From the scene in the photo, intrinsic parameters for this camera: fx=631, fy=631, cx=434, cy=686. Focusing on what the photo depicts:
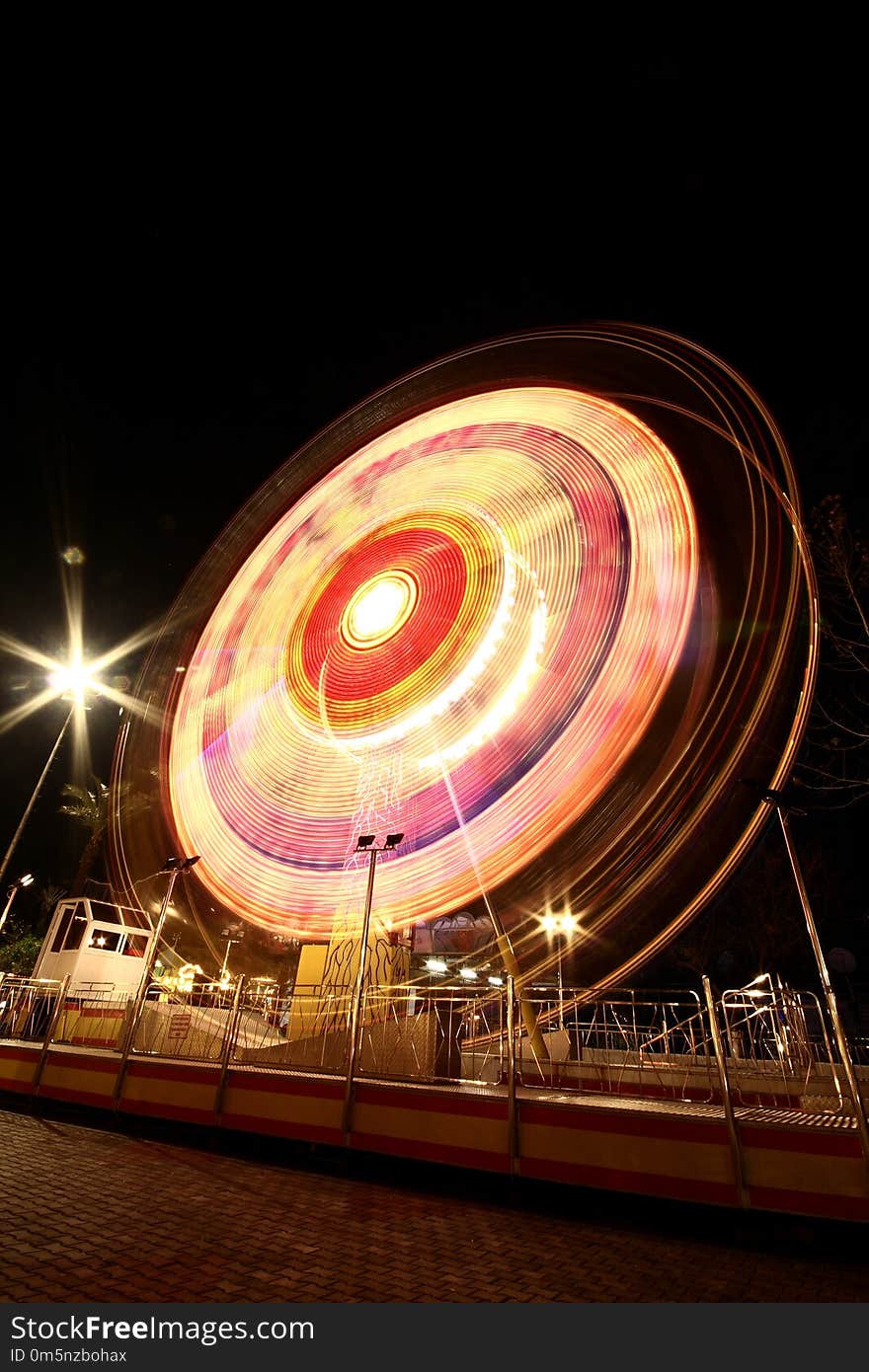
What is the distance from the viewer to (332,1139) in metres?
6.24

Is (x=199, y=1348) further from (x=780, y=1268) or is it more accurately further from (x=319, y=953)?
(x=319, y=953)

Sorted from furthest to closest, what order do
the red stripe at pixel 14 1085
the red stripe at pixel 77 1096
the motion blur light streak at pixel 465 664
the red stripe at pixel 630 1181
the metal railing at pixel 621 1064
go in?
1. the motion blur light streak at pixel 465 664
2. the red stripe at pixel 14 1085
3. the red stripe at pixel 77 1096
4. the metal railing at pixel 621 1064
5. the red stripe at pixel 630 1181

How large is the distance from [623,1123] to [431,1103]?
1816 millimetres

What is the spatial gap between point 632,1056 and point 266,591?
478 inches

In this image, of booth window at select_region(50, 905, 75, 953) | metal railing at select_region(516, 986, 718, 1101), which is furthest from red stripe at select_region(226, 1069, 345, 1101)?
booth window at select_region(50, 905, 75, 953)

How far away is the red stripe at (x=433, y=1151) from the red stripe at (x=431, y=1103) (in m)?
0.25

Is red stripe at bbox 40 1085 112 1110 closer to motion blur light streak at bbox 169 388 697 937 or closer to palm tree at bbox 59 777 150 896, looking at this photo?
motion blur light streak at bbox 169 388 697 937

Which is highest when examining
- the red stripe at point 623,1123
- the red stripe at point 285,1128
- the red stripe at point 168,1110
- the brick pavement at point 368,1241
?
the red stripe at point 623,1123

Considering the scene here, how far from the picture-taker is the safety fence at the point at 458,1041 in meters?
7.12

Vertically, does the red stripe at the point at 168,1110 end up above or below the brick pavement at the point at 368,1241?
above

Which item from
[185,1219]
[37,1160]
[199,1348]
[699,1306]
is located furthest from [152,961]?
[699,1306]

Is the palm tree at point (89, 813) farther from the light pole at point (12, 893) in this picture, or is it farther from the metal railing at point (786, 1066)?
the metal railing at point (786, 1066)

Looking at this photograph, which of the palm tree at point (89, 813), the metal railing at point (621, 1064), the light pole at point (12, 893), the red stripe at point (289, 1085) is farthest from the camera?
the palm tree at point (89, 813)

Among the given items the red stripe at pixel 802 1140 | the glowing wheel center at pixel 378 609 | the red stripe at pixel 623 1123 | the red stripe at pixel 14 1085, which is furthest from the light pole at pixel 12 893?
the red stripe at pixel 802 1140
